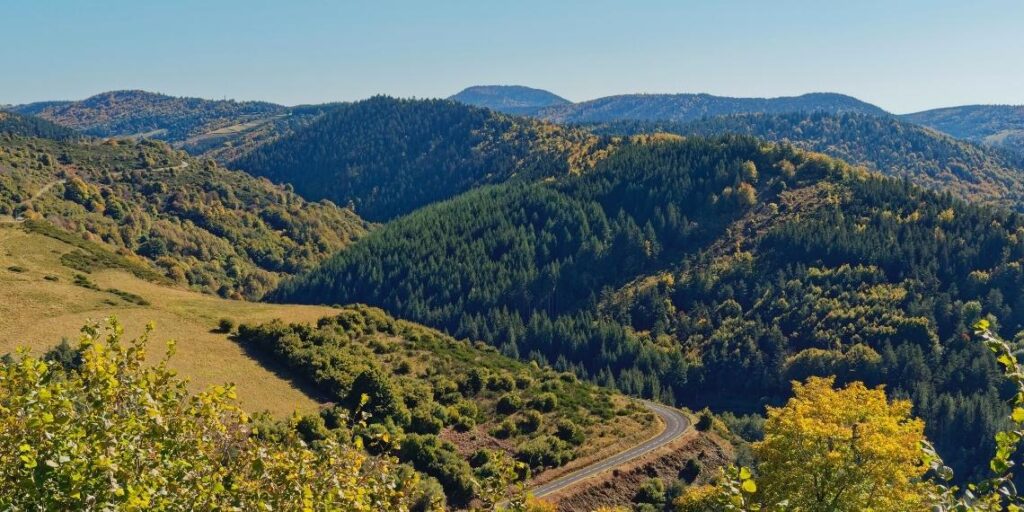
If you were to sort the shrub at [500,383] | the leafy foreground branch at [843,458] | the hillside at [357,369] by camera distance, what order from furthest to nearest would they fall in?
the shrub at [500,383]
the hillside at [357,369]
the leafy foreground branch at [843,458]

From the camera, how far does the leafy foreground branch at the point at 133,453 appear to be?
13.1 metres

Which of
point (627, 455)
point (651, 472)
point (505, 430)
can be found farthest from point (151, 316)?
point (651, 472)

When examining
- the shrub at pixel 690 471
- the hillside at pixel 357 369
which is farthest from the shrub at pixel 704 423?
the shrub at pixel 690 471

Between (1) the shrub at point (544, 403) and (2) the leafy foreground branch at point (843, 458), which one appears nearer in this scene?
(2) the leafy foreground branch at point (843, 458)

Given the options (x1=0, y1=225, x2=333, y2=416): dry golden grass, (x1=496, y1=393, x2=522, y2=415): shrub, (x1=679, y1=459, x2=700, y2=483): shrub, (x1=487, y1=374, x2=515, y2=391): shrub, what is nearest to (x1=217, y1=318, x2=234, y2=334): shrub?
(x1=0, y1=225, x2=333, y2=416): dry golden grass

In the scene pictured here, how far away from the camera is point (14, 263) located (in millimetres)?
96062

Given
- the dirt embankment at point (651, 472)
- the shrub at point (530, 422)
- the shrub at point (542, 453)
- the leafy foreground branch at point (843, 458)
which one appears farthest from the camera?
the shrub at point (530, 422)

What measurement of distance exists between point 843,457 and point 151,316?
78.4 meters

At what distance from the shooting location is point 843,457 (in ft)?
131

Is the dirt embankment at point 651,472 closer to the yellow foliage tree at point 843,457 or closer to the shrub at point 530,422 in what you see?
the shrub at point 530,422

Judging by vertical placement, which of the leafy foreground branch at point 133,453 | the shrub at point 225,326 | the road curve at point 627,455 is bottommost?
the road curve at point 627,455

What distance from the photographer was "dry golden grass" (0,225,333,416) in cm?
7112

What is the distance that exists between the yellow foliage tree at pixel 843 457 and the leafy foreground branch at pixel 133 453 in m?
28.7

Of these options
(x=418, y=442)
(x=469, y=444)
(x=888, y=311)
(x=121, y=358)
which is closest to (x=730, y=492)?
(x=121, y=358)
